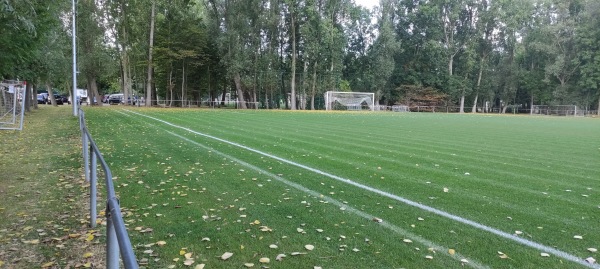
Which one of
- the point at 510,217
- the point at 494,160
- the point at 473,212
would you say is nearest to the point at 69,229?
the point at 473,212

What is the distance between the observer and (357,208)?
19.3 ft

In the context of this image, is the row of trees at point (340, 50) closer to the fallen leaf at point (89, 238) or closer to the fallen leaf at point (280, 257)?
the fallen leaf at point (89, 238)

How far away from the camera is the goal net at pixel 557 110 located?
197 feet

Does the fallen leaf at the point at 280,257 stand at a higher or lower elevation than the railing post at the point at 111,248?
lower

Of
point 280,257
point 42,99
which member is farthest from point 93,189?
point 42,99

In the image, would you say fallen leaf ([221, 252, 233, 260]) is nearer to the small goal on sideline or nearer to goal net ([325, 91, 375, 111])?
goal net ([325, 91, 375, 111])

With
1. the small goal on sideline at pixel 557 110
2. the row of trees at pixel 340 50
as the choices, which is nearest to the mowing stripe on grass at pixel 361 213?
the row of trees at pixel 340 50

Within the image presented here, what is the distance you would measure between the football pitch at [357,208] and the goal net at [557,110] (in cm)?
5956

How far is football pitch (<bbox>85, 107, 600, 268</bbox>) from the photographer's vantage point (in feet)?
13.7

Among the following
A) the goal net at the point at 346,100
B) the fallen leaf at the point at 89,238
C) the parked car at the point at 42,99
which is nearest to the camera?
the fallen leaf at the point at 89,238

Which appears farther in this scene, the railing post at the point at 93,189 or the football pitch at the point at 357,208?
the railing post at the point at 93,189

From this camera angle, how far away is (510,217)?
5516 millimetres

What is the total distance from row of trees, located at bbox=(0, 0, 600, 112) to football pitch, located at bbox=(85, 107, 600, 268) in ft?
95.6

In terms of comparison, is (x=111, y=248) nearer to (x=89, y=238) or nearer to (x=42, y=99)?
(x=89, y=238)
